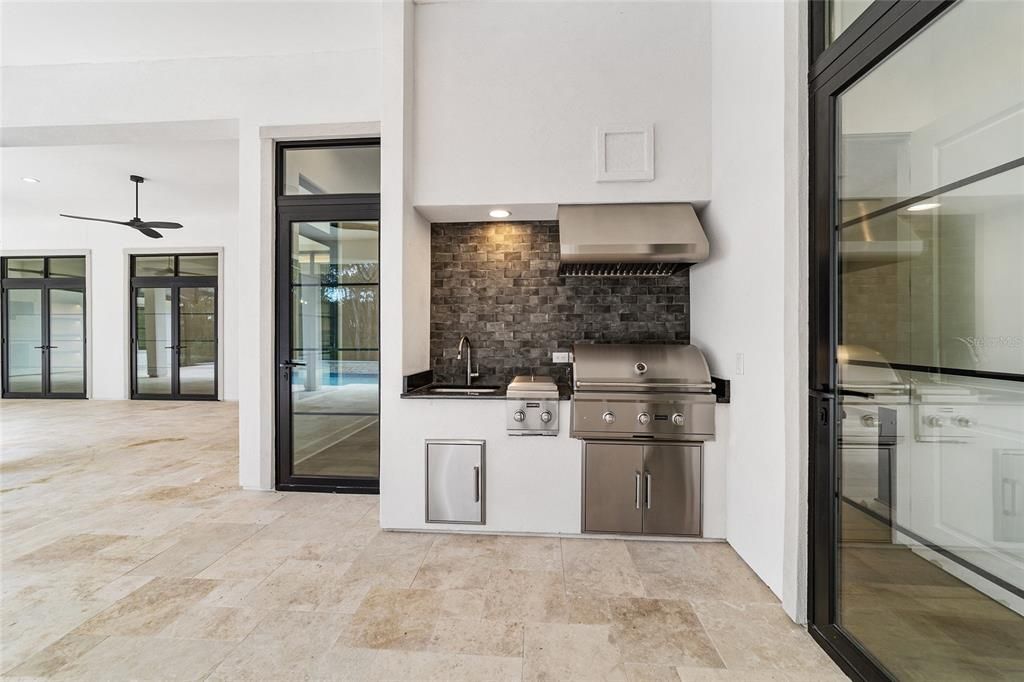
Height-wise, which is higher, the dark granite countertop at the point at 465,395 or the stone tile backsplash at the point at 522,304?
the stone tile backsplash at the point at 522,304

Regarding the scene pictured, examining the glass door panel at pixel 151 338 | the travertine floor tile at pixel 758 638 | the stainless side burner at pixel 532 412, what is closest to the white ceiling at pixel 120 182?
the glass door panel at pixel 151 338

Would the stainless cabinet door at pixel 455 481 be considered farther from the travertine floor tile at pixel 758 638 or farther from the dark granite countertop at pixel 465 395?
the travertine floor tile at pixel 758 638

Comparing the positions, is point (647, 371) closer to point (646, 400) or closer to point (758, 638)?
point (646, 400)

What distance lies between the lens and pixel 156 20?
124 inches

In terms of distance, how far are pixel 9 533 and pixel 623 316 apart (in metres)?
4.32

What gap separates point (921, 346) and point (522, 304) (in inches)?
98.0

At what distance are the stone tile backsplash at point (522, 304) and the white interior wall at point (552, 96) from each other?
1.83 ft

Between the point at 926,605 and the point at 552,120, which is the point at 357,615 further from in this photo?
the point at 552,120

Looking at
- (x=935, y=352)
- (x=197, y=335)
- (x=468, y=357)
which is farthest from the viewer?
(x=197, y=335)

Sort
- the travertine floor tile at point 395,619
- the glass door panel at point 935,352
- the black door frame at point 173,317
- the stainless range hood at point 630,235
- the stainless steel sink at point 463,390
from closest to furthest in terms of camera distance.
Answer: the glass door panel at point 935,352, the travertine floor tile at point 395,619, the stainless range hood at point 630,235, the stainless steel sink at point 463,390, the black door frame at point 173,317

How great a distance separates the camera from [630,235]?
2861 millimetres

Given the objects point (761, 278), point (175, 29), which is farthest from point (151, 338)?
point (761, 278)

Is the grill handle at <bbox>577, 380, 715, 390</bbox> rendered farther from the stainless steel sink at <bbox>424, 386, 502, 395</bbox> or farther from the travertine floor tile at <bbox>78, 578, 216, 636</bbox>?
the travertine floor tile at <bbox>78, 578, 216, 636</bbox>

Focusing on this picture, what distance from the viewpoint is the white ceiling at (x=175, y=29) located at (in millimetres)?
3049
